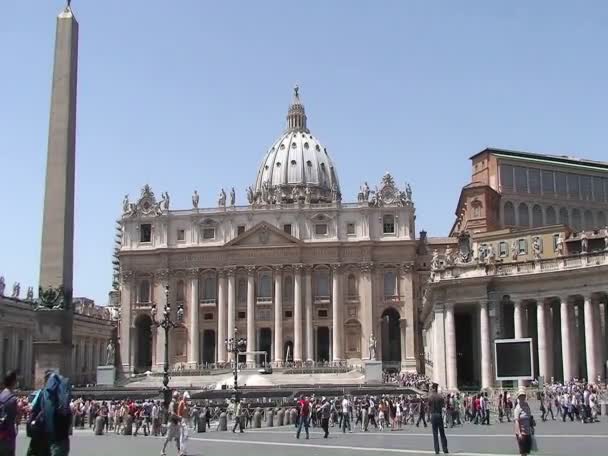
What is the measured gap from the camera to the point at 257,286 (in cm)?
9794

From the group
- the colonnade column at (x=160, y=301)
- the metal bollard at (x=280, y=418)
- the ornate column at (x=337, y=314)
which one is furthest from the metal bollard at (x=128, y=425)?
the colonnade column at (x=160, y=301)

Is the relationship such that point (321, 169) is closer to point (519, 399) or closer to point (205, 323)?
point (205, 323)

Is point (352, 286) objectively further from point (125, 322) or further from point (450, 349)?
point (450, 349)

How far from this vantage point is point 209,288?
99375mm

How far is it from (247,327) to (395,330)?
55.4 ft

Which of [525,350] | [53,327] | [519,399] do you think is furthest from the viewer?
[525,350]

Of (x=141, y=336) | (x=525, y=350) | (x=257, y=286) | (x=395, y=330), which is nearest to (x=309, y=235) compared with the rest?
(x=257, y=286)

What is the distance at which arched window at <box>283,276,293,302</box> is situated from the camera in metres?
97.6

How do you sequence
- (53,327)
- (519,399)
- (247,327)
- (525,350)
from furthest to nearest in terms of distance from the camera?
(247,327) → (525,350) → (53,327) → (519,399)

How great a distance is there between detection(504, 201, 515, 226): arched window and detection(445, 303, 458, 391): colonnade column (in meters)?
29.7

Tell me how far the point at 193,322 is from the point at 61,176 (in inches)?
2957

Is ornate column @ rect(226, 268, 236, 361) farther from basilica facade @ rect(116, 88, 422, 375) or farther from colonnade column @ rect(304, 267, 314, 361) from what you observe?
colonnade column @ rect(304, 267, 314, 361)

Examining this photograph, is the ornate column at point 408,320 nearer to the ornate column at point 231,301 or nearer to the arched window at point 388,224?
the arched window at point 388,224

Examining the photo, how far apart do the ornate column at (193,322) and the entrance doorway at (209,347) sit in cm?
215
